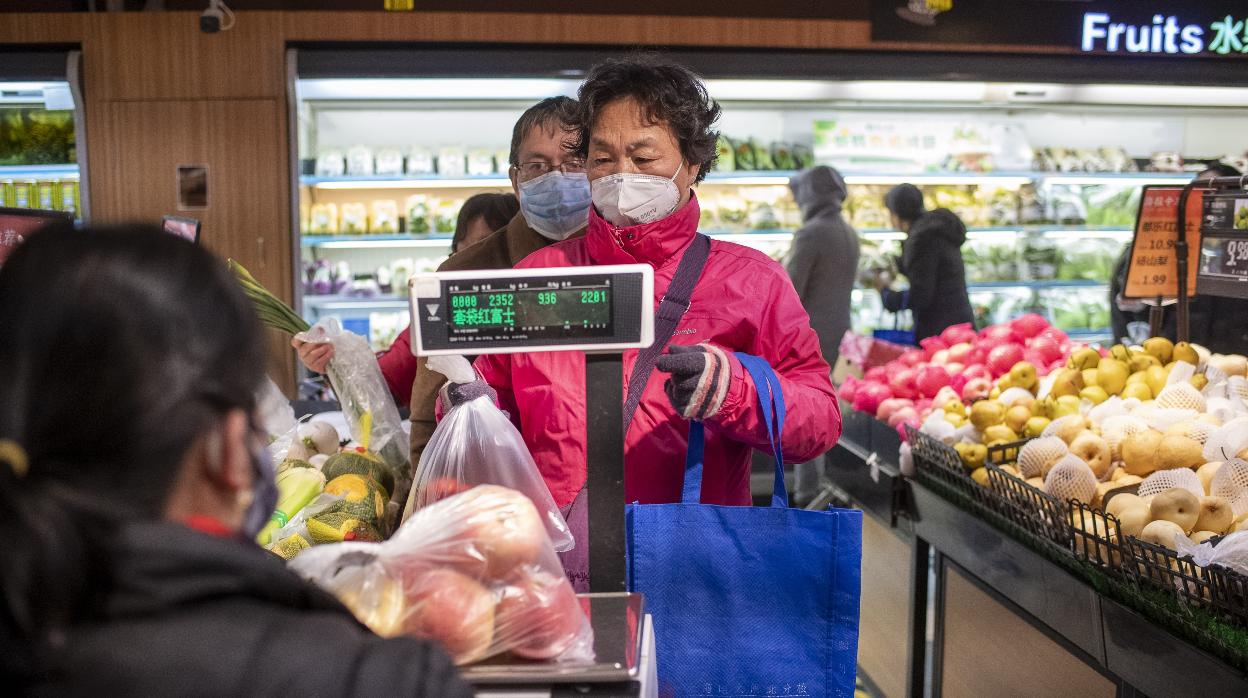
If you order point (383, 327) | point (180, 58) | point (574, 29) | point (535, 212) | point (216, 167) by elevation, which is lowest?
point (383, 327)

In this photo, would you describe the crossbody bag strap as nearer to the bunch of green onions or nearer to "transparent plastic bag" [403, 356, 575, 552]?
"transparent plastic bag" [403, 356, 575, 552]

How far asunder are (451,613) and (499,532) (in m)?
0.10

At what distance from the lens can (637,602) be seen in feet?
4.07

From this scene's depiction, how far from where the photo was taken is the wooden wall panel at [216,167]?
506 cm

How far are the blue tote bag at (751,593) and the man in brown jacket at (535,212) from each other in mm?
863

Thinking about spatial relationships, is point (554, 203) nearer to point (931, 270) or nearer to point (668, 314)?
point (668, 314)

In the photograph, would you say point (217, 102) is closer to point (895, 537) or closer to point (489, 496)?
point (895, 537)

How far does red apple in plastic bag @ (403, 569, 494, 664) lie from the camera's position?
1.00m

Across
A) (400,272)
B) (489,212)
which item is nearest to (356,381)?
(489,212)

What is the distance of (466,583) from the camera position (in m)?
1.02

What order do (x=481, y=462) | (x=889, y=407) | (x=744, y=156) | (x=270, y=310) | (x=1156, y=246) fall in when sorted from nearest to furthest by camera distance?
(x=481, y=462), (x=270, y=310), (x=1156, y=246), (x=889, y=407), (x=744, y=156)

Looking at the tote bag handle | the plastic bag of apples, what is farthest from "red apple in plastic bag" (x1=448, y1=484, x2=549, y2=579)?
the tote bag handle

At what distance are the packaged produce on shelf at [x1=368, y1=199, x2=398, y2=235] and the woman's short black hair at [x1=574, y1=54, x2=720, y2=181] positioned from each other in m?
4.08

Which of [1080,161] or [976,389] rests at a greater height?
[1080,161]
